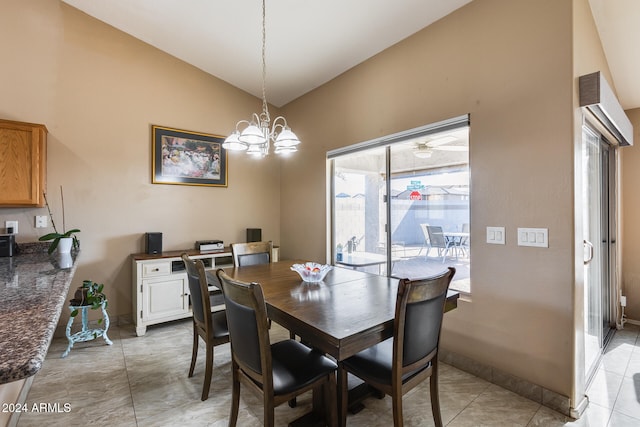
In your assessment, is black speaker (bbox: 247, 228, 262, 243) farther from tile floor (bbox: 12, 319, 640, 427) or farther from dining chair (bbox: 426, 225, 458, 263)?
dining chair (bbox: 426, 225, 458, 263)

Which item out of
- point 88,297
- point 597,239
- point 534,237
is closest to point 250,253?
point 88,297

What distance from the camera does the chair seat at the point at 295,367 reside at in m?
1.51

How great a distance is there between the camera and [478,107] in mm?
2385

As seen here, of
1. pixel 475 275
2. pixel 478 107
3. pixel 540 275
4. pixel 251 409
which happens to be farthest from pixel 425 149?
pixel 251 409

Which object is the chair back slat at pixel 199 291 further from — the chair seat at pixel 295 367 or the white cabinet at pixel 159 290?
the white cabinet at pixel 159 290

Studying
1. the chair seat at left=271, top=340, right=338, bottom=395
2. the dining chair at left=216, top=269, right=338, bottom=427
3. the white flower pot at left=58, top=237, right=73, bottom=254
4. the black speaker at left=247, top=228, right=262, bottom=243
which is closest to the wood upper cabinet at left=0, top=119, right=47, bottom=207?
the white flower pot at left=58, top=237, right=73, bottom=254

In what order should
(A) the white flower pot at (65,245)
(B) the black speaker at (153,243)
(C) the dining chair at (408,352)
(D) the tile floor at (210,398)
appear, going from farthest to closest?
(B) the black speaker at (153,243) → (A) the white flower pot at (65,245) → (D) the tile floor at (210,398) → (C) the dining chair at (408,352)

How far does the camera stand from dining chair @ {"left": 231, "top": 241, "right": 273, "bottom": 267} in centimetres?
296

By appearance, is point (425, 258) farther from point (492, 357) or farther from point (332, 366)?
point (332, 366)

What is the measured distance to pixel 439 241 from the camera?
2824 millimetres

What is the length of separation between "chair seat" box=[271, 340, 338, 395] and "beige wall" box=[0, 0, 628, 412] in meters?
1.44

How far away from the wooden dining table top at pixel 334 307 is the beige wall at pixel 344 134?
76 centimetres

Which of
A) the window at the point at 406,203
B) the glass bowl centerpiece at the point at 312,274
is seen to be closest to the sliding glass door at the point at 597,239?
the window at the point at 406,203

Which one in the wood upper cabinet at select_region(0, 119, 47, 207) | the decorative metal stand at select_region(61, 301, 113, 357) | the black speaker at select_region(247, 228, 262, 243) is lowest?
the decorative metal stand at select_region(61, 301, 113, 357)
